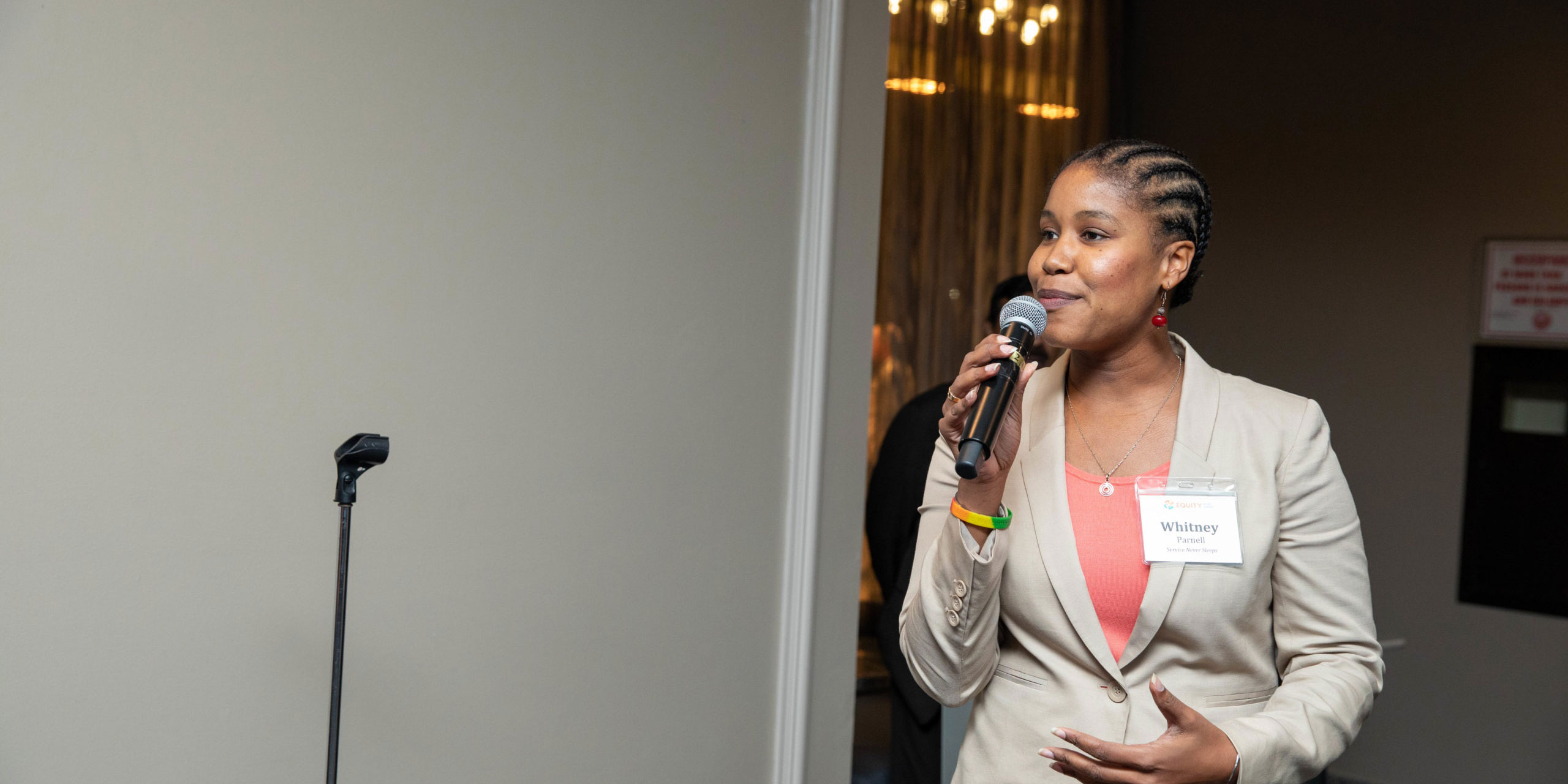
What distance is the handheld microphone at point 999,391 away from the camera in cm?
Result: 115

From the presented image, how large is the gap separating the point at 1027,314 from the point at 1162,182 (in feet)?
0.83

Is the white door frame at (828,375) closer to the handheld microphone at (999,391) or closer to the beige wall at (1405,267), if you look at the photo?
the handheld microphone at (999,391)

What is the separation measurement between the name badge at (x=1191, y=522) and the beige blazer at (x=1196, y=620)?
0.01 m

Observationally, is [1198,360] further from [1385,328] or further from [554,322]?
[1385,328]

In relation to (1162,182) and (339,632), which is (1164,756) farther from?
(339,632)

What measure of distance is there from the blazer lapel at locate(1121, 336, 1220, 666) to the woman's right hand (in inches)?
8.3

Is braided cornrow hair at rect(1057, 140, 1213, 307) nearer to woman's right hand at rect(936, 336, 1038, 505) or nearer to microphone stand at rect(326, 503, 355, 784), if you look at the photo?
woman's right hand at rect(936, 336, 1038, 505)

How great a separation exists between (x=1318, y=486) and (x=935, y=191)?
11.0 feet

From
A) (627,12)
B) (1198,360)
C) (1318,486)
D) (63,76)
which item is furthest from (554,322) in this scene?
(1318,486)

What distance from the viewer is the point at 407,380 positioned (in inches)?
69.8

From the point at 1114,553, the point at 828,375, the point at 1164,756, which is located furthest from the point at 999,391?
the point at 828,375

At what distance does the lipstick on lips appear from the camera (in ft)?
4.48

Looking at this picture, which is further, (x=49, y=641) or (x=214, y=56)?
(x=214, y=56)

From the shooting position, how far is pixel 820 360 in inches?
90.7
